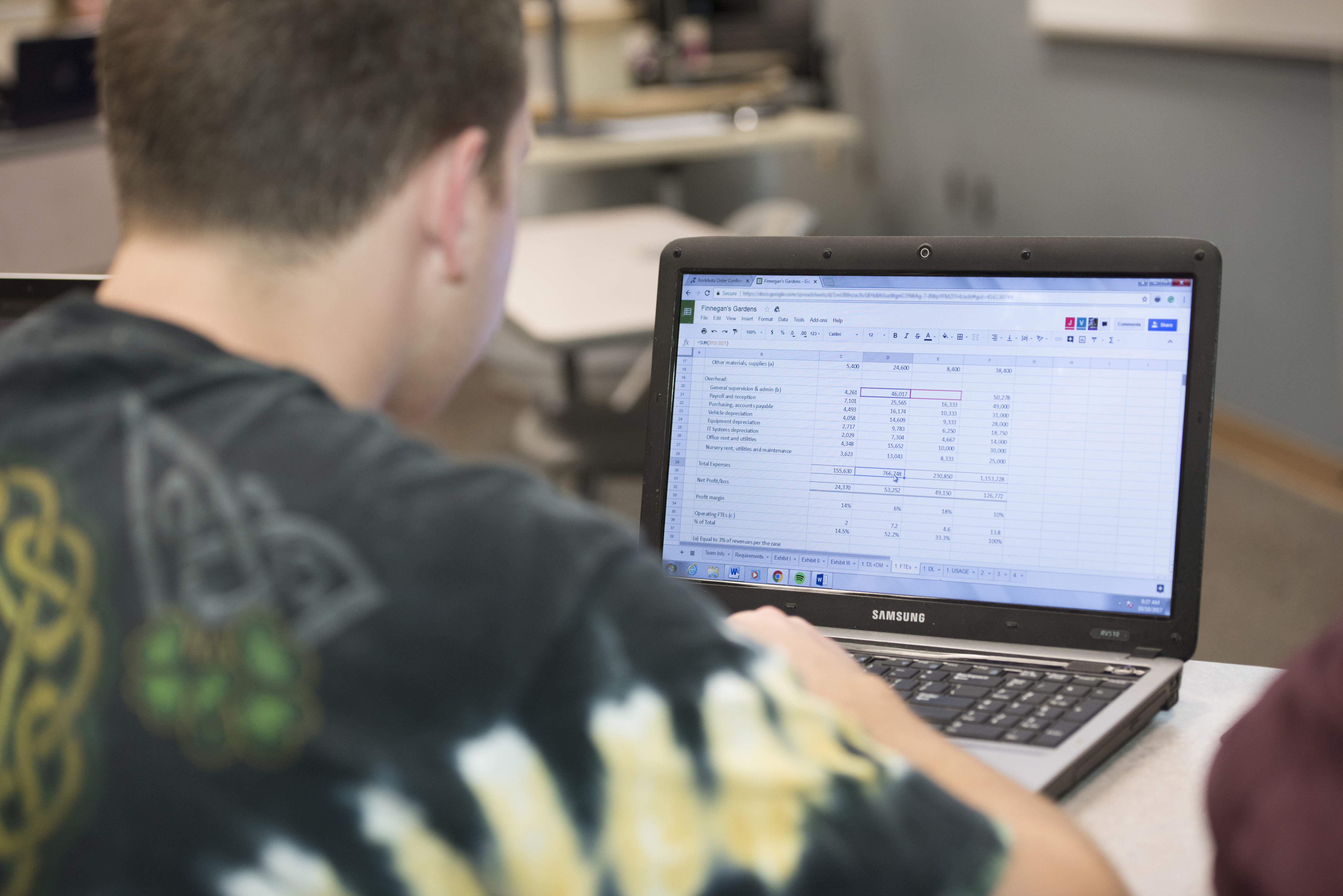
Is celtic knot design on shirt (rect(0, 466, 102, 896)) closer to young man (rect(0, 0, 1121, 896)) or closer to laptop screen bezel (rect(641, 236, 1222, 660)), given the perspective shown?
young man (rect(0, 0, 1121, 896))

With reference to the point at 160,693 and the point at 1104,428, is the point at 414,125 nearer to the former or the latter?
the point at 160,693

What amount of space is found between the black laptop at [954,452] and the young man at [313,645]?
0.97ft

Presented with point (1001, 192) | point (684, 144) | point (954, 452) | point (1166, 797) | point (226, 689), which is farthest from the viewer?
point (1001, 192)

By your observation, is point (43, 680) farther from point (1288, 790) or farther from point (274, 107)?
point (1288, 790)

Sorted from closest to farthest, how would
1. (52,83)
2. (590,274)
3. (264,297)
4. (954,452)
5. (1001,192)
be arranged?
1. (264,297)
2. (954,452)
3. (590,274)
4. (52,83)
5. (1001,192)

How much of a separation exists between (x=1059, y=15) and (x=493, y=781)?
3649 mm

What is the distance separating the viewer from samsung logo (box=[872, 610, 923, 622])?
82cm

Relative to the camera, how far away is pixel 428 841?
0.42 meters

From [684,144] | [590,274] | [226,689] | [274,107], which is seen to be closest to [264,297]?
[274,107]

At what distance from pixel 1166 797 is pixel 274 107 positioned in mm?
581

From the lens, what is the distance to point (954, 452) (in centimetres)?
82

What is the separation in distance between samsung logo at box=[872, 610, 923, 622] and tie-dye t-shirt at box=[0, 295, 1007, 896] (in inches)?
14.1

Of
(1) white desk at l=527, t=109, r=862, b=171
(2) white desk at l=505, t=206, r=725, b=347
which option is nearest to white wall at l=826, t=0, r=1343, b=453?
(1) white desk at l=527, t=109, r=862, b=171

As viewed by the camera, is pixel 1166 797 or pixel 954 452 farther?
pixel 954 452
